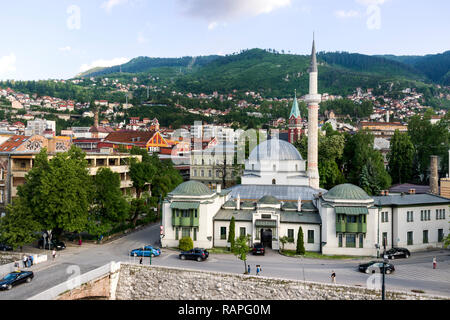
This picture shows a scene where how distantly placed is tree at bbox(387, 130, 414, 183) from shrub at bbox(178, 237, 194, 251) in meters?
40.8

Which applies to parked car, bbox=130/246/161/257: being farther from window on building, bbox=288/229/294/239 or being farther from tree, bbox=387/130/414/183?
tree, bbox=387/130/414/183

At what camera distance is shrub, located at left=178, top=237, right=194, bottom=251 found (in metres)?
33.1

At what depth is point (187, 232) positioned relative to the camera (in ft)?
114

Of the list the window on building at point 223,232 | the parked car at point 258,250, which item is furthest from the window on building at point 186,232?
the parked car at point 258,250

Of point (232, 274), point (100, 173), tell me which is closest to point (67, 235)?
point (100, 173)

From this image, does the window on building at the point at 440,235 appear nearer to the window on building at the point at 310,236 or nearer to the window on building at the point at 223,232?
the window on building at the point at 310,236

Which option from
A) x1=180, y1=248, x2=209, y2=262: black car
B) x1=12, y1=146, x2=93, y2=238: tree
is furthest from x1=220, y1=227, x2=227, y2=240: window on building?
x1=12, y1=146, x2=93, y2=238: tree

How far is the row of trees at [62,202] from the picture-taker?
104 ft

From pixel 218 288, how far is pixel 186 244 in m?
7.54

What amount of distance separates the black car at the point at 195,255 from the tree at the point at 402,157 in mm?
41475

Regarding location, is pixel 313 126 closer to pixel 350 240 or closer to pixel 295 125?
pixel 350 240

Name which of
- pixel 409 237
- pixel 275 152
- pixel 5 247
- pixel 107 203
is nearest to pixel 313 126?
pixel 275 152

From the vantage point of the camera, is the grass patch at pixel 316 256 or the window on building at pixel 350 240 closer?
the grass patch at pixel 316 256

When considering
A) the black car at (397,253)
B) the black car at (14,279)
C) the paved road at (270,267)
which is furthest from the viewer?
the black car at (397,253)
